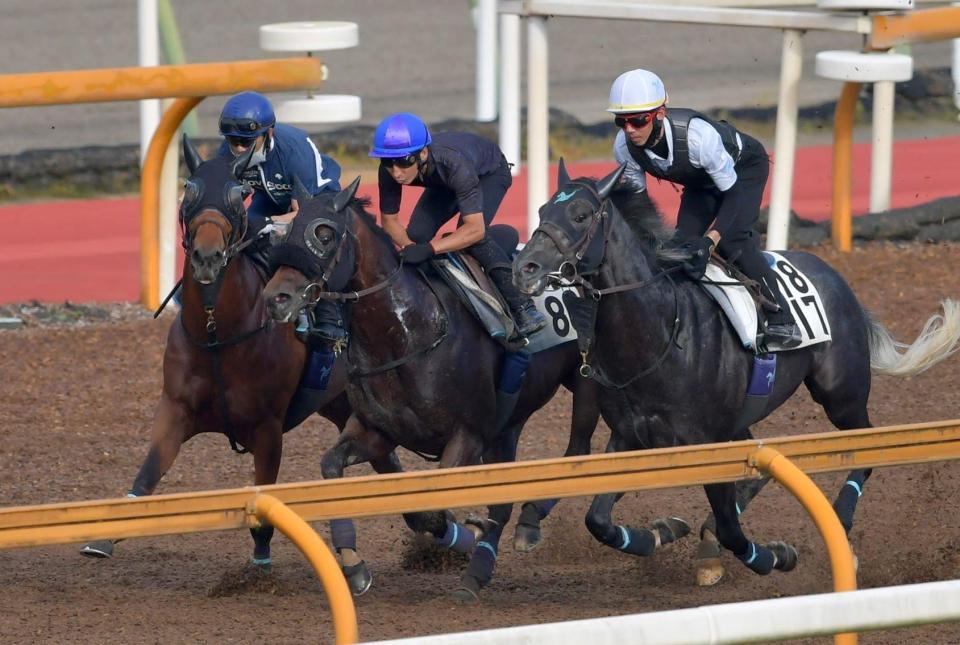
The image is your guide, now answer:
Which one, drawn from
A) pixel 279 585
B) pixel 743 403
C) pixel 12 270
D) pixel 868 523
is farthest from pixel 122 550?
pixel 12 270

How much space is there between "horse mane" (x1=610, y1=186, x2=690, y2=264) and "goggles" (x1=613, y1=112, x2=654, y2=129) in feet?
0.73

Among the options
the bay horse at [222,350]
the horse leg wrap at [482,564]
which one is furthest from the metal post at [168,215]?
the horse leg wrap at [482,564]

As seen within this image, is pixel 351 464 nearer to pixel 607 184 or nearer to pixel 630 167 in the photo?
pixel 607 184

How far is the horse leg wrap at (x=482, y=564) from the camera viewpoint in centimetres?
624

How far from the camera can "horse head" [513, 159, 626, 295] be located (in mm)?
5602

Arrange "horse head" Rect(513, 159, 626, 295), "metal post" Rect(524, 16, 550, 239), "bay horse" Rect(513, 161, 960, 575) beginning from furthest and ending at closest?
"metal post" Rect(524, 16, 550, 239) < "bay horse" Rect(513, 161, 960, 575) < "horse head" Rect(513, 159, 626, 295)

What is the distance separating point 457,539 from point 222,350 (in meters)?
1.14

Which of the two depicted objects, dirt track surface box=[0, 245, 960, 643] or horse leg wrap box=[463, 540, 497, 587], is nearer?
dirt track surface box=[0, 245, 960, 643]

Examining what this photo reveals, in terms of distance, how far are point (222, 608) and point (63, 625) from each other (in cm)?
56

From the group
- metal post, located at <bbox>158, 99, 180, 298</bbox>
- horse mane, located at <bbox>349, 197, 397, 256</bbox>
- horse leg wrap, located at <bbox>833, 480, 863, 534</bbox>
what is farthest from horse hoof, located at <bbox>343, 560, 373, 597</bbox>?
metal post, located at <bbox>158, 99, 180, 298</bbox>

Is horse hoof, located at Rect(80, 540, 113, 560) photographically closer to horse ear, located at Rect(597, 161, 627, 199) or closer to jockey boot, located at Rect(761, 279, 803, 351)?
horse ear, located at Rect(597, 161, 627, 199)

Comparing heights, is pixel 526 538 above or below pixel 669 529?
below

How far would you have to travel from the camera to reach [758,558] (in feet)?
20.7

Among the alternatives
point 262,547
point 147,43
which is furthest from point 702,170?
point 147,43
